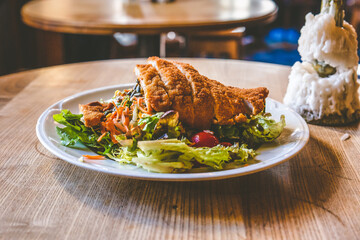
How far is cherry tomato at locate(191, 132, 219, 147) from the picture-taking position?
4.18ft

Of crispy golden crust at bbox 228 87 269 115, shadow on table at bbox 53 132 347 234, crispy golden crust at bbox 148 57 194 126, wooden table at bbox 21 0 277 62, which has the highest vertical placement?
crispy golden crust at bbox 148 57 194 126

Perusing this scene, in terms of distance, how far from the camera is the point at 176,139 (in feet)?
3.97

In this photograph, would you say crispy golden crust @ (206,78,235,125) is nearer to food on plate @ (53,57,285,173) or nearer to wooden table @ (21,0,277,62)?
food on plate @ (53,57,285,173)

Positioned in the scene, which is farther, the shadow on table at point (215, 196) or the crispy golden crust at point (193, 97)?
the crispy golden crust at point (193, 97)

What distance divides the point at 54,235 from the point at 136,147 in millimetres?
399

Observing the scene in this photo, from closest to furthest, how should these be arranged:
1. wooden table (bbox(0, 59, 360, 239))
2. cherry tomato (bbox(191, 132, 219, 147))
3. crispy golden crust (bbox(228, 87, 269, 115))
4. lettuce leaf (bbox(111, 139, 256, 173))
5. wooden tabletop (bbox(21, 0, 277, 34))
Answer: wooden table (bbox(0, 59, 360, 239)) < lettuce leaf (bbox(111, 139, 256, 173)) < cherry tomato (bbox(191, 132, 219, 147)) < crispy golden crust (bbox(228, 87, 269, 115)) < wooden tabletop (bbox(21, 0, 277, 34))

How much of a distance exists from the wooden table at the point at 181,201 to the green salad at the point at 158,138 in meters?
0.08

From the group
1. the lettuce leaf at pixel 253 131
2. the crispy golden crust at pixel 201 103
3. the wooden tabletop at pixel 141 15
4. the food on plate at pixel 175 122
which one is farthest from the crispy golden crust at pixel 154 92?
the wooden tabletop at pixel 141 15

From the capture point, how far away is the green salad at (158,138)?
116 centimetres

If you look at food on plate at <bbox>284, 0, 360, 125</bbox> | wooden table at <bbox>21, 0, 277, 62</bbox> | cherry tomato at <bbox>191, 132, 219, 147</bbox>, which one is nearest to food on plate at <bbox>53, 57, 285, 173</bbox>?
cherry tomato at <bbox>191, 132, 219, 147</bbox>

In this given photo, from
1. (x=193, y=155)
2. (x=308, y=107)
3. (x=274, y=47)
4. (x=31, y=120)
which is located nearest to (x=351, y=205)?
(x=193, y=155)

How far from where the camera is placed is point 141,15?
11.4ft

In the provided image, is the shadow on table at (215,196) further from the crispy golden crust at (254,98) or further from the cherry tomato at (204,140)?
the crispy golden crust at (254,98)

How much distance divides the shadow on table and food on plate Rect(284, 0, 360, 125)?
37cm
